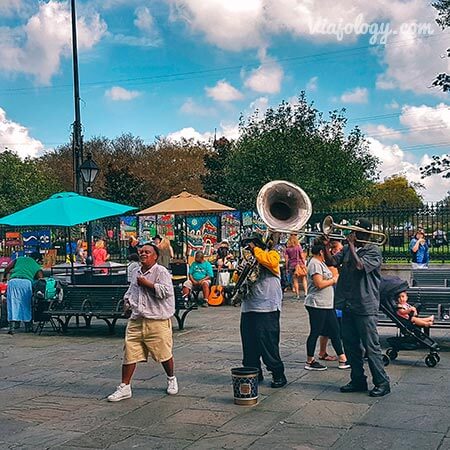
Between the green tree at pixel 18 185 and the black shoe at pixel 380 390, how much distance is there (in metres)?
38.8

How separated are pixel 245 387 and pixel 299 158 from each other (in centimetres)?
1997

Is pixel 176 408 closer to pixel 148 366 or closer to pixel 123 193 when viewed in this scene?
pixel 148 366

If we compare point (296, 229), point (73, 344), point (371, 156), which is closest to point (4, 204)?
point (371, 156)

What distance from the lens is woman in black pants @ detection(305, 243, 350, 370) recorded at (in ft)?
27.1

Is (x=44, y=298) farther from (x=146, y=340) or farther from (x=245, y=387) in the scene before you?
(x=245, y=387)

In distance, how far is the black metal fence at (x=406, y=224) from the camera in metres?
17.3

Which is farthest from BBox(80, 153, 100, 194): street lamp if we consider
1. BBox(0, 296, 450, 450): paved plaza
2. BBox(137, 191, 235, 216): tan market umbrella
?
BBox(0, 296, 450, 450): paved plaza

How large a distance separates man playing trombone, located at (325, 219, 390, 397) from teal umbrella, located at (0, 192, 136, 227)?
618 centimetres

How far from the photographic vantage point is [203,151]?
176 feet

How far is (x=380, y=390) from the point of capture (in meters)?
7.03

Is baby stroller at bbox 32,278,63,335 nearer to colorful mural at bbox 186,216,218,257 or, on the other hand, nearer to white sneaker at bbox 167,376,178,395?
white sneaker at bbox 167,376,178,395

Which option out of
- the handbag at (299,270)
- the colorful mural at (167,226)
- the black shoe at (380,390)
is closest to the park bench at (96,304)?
the black shoe at (380,390)

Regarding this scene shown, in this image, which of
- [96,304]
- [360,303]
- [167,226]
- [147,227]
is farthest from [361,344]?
[147,227]

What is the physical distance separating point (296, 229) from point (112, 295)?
4867 millimetres
